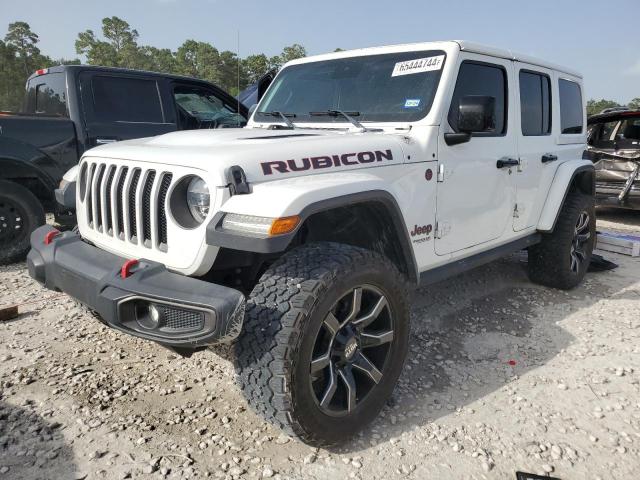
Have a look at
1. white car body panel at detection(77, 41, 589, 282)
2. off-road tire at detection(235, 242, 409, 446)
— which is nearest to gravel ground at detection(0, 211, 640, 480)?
off-road tire at detection(235, 242, 409, 446)

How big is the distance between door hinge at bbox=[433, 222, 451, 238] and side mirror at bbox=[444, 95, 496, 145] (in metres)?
0.49

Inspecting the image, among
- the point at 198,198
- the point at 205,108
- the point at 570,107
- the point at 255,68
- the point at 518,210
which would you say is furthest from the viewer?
the point at 255,68

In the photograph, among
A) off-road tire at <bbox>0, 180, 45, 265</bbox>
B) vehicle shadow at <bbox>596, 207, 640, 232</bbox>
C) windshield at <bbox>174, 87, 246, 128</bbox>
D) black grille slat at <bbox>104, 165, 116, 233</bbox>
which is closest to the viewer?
black grille slat at <bbox>104, 165, 116, 233</bbox>

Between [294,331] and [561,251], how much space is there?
10.7ft

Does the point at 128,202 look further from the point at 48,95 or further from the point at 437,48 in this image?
the point at 48,95

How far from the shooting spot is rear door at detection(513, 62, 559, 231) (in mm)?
3709

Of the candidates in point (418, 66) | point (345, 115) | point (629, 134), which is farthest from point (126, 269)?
point (629, 134)

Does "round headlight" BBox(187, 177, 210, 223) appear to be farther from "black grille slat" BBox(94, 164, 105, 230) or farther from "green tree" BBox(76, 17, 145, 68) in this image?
Answer: "green tree" BBox(76, 17, 145, 68)

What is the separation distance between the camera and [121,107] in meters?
5.29

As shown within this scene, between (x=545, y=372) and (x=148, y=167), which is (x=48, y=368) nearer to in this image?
(x=148, y=167)

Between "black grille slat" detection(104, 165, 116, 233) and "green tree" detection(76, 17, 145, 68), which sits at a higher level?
"green tree" detection(76, 17, 145, 68)

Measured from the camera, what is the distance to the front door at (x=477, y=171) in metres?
3.00

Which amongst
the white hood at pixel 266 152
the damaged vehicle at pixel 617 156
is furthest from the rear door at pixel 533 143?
the damaged vehicle at pixel 617 156

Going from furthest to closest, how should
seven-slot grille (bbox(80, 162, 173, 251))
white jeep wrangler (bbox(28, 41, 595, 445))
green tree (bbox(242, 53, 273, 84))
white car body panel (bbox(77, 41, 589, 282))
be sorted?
green tree (bbox(242, 53, 273, 84))
seven-slot grille (bbox(80, 162, 173, 251))
white car body panel (bbox(77, 41, 589, 282))
white jeep wrangler (bbox(28, 41, 595, 445))
